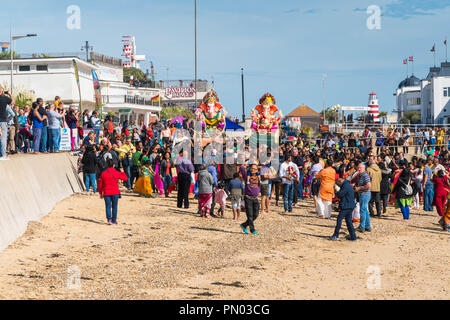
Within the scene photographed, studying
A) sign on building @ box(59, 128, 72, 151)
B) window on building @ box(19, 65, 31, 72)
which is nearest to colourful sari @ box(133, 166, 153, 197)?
sign on building @ box(59, 128, 72, 151)

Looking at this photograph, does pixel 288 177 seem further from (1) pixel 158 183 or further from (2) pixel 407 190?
(1) pixel 158 183

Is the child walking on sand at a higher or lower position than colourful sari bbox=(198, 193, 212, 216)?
higher

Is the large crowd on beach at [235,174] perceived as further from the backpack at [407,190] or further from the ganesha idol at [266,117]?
the ganesha idol at [266,117]

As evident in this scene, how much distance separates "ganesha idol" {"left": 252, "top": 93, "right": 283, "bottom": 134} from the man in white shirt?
6646 mm

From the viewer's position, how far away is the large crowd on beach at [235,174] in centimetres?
1639

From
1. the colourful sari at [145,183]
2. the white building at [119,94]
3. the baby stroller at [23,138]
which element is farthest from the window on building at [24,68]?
the colourful sari at [145,183]

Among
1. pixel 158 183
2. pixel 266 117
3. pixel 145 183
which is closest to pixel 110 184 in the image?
pixel 145 183

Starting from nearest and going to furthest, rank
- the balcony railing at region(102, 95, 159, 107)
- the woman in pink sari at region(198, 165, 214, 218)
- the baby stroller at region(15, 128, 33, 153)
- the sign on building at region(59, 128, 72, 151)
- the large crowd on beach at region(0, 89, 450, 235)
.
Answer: the large crowd on beach at region(0, 89, 450, 235) → the woman in pink sari at region(198, 165, 214, 218) → the baby stroller at region(15, 128, 33, 153) → the sign on building at region(59, 128, 72, 151) → the balcony railing at region(102, 95, 159, 107)

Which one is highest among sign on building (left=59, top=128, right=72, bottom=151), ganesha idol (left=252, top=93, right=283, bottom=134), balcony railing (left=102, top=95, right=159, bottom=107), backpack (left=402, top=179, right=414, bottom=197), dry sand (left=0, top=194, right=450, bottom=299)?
balcony railing (left=102, top=95, right=159, bottom=107)

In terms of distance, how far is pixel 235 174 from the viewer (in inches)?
686

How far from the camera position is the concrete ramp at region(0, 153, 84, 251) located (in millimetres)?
13500

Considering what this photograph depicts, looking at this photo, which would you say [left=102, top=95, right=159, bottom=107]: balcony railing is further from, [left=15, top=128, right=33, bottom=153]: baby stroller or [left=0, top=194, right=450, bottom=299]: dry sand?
[left=0, top=194, right=450, bottom=299]: dry sand

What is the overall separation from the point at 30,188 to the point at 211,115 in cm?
1098
